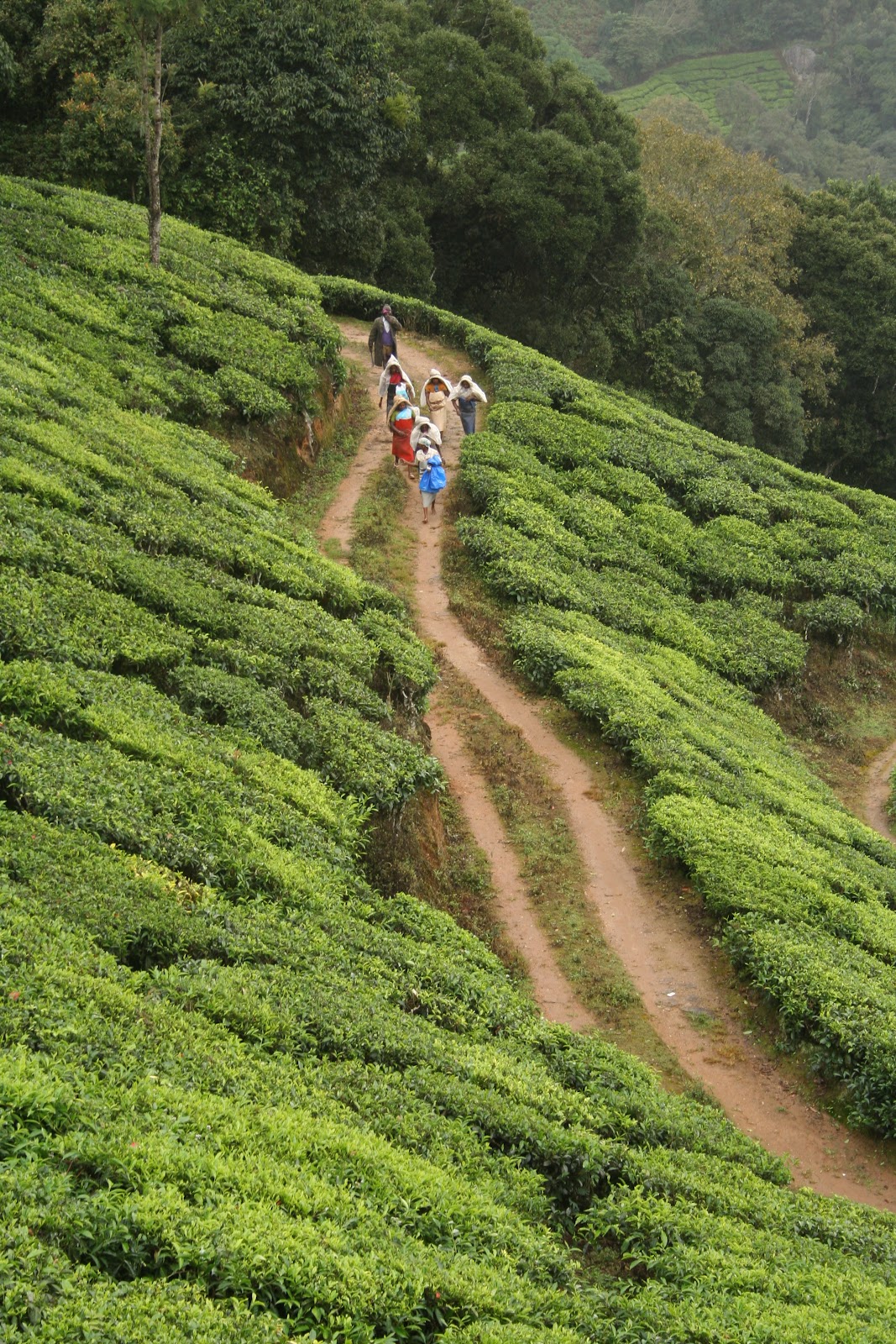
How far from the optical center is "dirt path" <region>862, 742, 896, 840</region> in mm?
18703

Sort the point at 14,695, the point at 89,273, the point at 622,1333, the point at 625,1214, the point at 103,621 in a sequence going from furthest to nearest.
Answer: the point at 89,273 → the point at 103,621 → the point at 14,695 → the point at 625,1214 → the point at 622,1333

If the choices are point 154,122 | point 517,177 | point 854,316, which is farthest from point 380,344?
point 854,316

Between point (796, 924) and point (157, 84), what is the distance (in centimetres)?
1485

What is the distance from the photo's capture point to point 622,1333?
6672 millimetres

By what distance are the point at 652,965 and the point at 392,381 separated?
540 inches

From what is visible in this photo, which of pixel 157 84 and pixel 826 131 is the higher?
pixel 826 131

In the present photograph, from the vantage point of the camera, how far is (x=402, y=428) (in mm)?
20812

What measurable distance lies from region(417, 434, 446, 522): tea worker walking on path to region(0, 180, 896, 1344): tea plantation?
461 centimetres

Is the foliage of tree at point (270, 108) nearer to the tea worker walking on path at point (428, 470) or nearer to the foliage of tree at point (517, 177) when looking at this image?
the foliage of tree at point (517, 177)

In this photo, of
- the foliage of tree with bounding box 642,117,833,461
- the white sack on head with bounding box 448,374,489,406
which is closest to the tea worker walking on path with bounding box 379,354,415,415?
the white sack on head with bounding box 448,374,489,406

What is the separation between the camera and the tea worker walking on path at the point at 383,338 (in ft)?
76.2

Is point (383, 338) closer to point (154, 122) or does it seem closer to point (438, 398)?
point (438, 398)

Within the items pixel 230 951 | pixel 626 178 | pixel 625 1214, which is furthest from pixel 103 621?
pixel 626 178

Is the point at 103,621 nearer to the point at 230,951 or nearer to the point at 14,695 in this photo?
the point at 14,695
